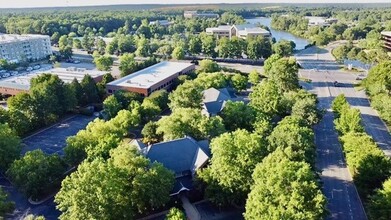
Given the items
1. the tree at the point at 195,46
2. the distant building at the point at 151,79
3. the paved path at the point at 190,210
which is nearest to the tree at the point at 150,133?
the paved path at the point at 190,210

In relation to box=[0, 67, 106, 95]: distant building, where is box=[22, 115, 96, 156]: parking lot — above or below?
below

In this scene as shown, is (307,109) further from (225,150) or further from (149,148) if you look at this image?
(149,148)

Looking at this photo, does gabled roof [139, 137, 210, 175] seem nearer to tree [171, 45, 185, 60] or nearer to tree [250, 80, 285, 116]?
tree [250, 80, 285, 116]

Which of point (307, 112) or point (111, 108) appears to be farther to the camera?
point (111, 108)

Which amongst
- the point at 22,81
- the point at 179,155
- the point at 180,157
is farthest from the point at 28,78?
the point at 180,157

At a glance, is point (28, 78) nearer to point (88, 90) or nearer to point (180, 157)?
point (88, 90)

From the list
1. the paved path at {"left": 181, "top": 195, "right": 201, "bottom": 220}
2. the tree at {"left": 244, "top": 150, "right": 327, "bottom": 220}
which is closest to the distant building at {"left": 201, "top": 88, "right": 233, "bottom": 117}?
the paved path at {"left": 181, "top": 195, "right": 201, "bottom": 220}

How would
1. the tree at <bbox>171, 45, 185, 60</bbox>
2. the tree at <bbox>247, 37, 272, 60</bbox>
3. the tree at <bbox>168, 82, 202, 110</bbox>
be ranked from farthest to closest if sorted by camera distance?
the tree at <bbox>171, 45, 185, 60</bbox>
the tree at <bbox>247, 37, 272, 60</bbox>
the tree at <bbox>168, 82, 202, 110</bbox>

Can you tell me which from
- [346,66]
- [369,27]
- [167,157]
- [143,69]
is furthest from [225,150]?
[369,27]
